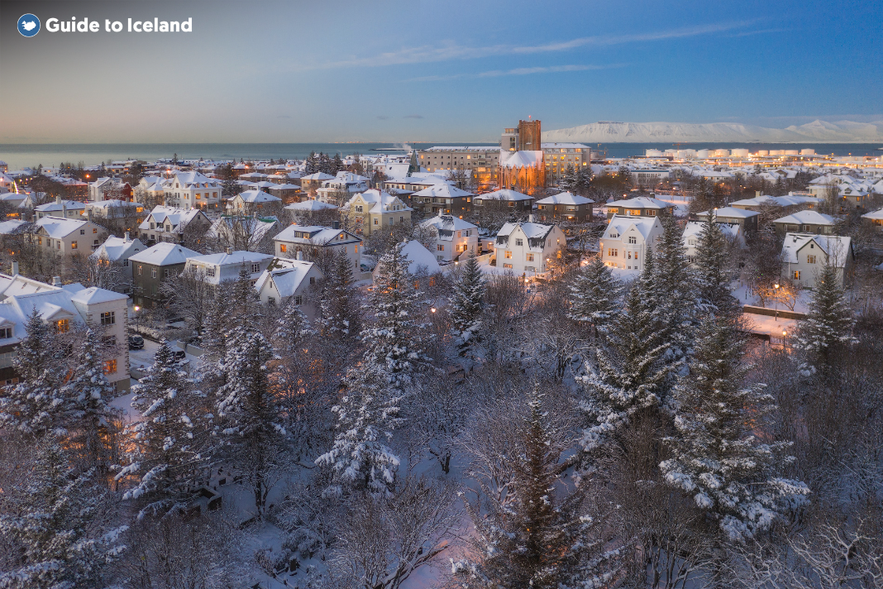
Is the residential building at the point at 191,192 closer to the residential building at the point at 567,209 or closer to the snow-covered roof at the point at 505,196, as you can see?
the snow-covered roof at the point at 505,196

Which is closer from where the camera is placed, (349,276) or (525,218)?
(349,276)

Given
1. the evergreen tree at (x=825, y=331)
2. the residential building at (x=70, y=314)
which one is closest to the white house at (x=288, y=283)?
the residential building at (x=70, y=314)

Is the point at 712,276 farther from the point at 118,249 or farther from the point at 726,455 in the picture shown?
the point at 118,249

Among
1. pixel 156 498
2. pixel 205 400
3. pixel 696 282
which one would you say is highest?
pixel 696 282

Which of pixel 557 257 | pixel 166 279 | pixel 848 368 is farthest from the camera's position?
pixel 557 257

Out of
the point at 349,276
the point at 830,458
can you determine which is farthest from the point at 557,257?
the point at 830,458

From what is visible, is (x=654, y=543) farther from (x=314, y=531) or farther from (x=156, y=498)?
(x=156, y=498)

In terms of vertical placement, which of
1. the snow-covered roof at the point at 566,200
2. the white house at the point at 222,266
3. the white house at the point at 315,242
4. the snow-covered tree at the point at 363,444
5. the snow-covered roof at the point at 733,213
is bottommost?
the snow-covered tree at the point at 363,444
